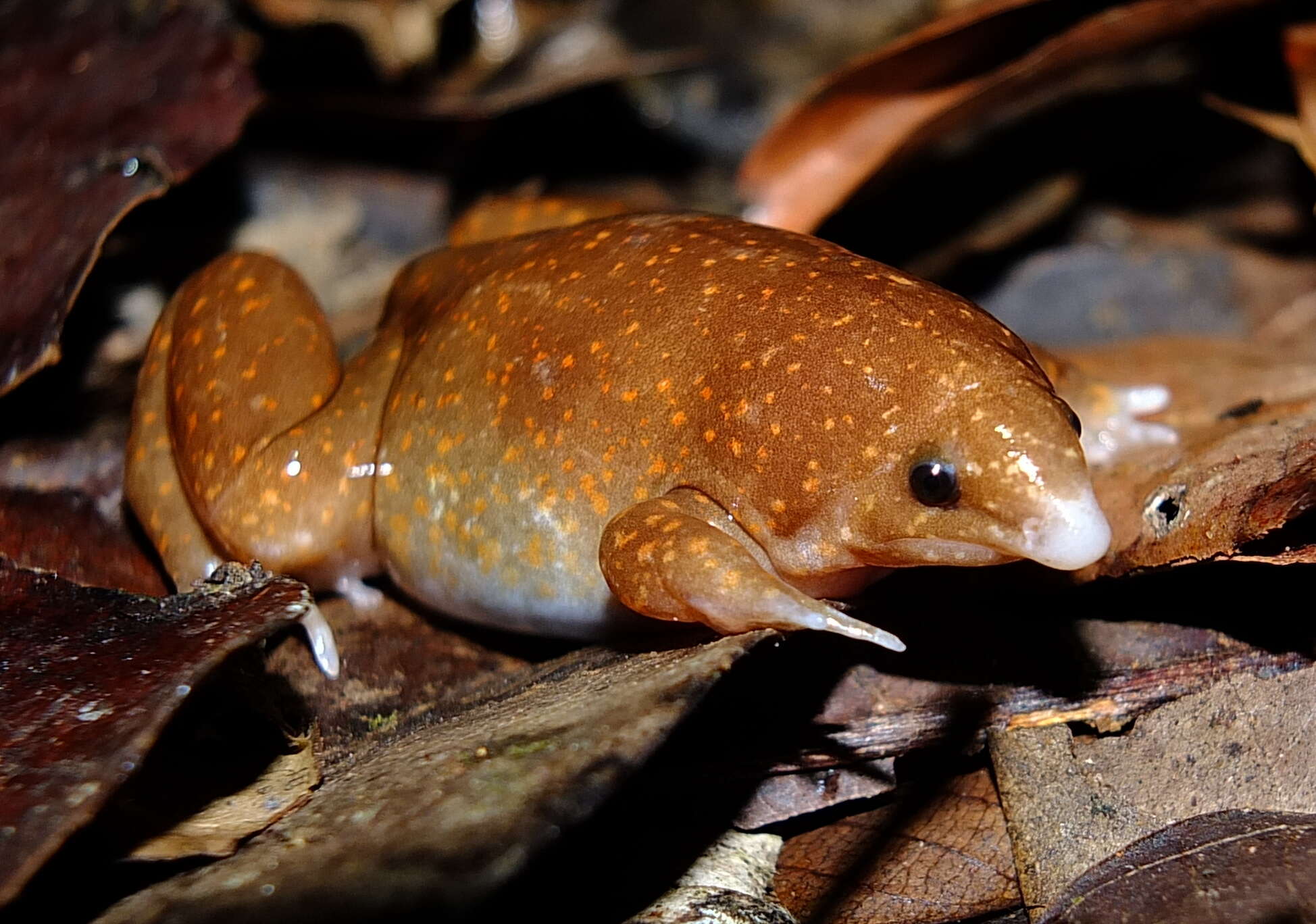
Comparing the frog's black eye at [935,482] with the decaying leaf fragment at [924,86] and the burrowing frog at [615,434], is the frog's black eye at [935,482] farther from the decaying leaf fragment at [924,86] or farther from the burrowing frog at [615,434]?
the decaying leaf fragment at [924,86]

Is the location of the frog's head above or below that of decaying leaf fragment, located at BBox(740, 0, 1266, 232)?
below

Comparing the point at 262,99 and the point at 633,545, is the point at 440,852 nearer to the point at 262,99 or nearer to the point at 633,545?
the point at 633,545

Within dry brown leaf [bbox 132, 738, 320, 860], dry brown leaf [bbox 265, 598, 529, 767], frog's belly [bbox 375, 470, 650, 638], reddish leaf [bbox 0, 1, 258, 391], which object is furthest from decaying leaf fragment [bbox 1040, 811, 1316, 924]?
reddish leaf [bbox 0, 1, 258, 391]

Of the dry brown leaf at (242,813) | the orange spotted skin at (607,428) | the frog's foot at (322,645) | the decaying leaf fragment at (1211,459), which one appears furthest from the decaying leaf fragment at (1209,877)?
the frog's foot at (322,645)

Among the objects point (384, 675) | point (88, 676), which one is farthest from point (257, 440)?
point (88, 676)

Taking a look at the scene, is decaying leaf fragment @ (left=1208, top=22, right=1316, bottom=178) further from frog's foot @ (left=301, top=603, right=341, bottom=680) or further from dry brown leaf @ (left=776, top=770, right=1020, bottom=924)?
frog's foot @ (left=301, top=603, right=341, bottom=680)

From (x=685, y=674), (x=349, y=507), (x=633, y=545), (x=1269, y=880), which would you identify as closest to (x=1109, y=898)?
(x=1269, y=880)

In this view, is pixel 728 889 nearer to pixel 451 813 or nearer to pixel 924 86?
pixel 451 813
